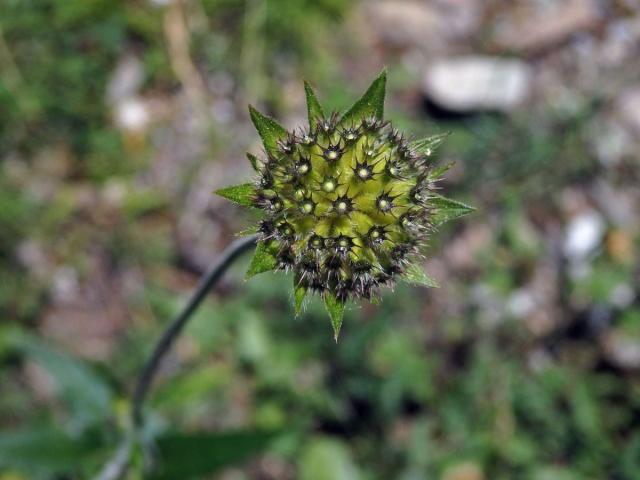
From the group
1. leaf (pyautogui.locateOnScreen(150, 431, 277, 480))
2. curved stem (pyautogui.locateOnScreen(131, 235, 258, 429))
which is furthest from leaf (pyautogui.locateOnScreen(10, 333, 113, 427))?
curved stem (pyautogui.locateOnScreen(131, 235, 258, 429))

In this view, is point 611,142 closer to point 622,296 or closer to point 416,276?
point 622,296

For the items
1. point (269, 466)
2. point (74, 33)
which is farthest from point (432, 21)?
point (269, 466)

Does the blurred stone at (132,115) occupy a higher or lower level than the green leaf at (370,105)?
higher

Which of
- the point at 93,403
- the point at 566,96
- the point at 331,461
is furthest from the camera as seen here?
the point at 566,96

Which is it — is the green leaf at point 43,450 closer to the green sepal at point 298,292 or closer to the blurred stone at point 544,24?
the green sepal at point 298,292

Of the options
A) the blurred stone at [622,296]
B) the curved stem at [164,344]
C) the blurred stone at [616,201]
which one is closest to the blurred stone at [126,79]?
the curved stem at [164,344]

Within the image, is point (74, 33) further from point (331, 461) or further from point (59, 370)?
point (331, 461)
